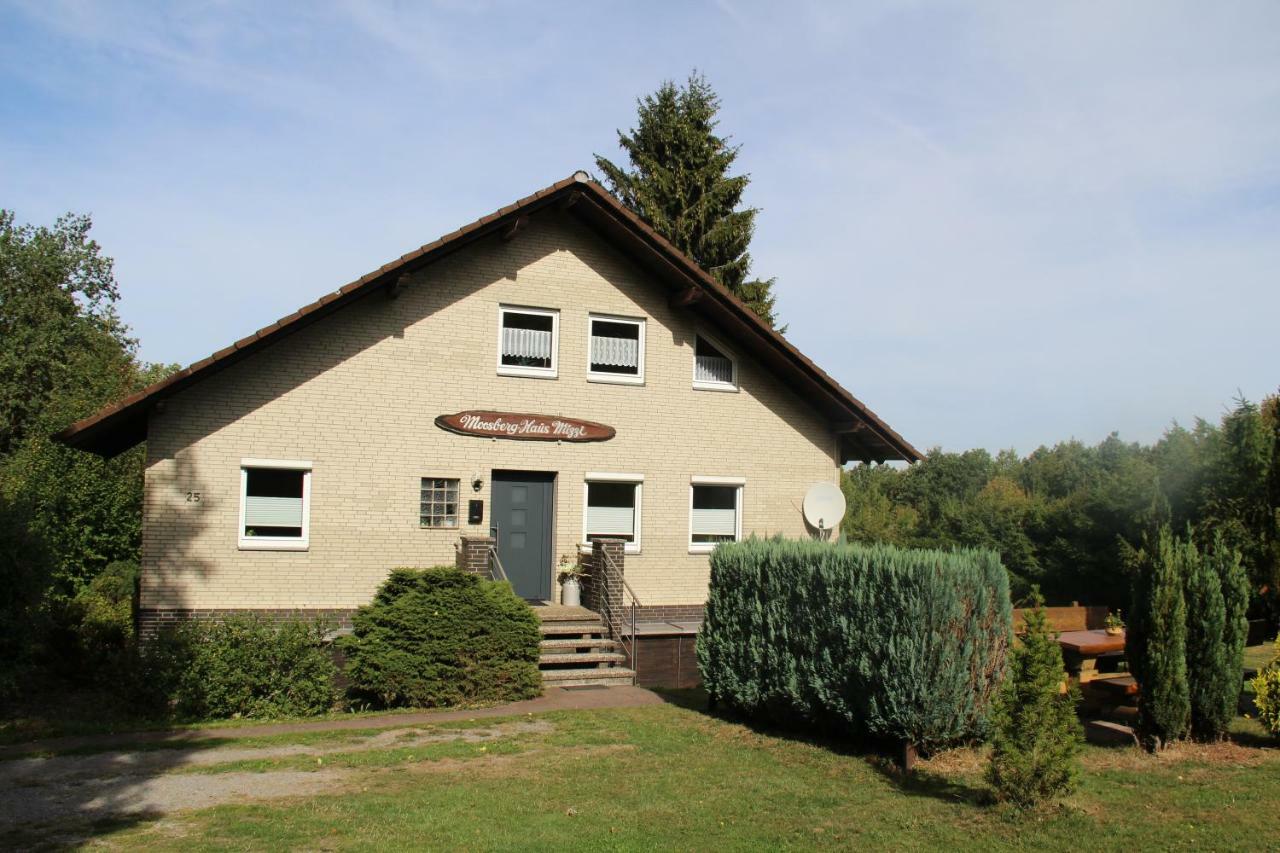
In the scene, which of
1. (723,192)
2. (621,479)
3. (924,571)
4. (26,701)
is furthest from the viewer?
(723,192)

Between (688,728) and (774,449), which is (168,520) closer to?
(688,728)

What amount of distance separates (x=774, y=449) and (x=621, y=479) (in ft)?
10.0

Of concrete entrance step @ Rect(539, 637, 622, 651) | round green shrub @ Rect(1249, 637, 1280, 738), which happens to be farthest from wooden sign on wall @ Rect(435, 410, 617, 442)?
round green shrub @ Rect(1249, 637, 1280, 738)

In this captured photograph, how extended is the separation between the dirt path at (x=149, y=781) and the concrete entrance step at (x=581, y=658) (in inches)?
151

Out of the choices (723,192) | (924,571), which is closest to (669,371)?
(924,571)

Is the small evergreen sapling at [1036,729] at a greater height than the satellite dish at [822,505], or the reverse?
the satellite dish at [822,505]

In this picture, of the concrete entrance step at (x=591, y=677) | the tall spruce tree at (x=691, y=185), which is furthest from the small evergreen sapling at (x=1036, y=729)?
the tall spruce tree at (x=691, y=185)

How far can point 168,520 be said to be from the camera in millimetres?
15031

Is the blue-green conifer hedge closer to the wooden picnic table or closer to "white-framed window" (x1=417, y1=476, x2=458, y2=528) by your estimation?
the wooden picnic table

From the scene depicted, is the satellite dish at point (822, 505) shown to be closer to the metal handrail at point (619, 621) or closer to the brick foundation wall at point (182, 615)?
the metal handrail at point (619, 621)

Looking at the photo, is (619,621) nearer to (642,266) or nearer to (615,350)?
(615,350)

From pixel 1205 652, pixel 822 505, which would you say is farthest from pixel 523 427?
pixel 1205 652

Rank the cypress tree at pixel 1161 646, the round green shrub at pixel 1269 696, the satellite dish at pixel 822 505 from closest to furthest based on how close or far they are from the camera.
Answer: the cypress tree at pixel 1161 646
the round green shrub at pixel 1269 696
the satellite dish at pixel 822 505

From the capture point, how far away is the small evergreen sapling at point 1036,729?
294 inches
